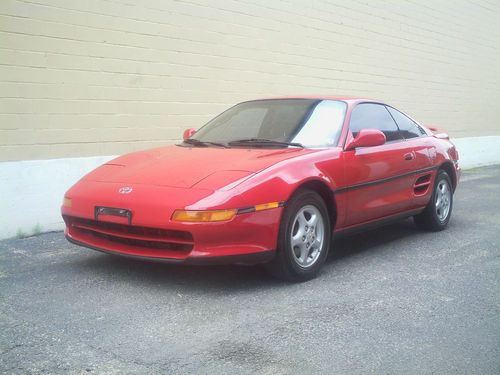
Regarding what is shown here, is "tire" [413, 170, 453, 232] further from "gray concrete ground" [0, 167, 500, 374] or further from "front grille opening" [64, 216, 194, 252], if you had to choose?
"front grille opening" [64, 216, 194, 252]

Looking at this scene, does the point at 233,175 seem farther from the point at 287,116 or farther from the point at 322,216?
the point at 287,116

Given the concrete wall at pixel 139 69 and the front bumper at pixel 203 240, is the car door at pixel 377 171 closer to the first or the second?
the front bumper at pixel 203 240

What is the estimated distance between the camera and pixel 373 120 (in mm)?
5777

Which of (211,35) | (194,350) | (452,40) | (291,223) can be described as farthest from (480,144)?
(194,350)

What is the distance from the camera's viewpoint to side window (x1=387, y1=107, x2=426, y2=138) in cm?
617

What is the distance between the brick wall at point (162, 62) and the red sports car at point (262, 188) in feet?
4.61

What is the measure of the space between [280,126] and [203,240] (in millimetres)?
1588

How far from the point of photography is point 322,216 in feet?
15.6

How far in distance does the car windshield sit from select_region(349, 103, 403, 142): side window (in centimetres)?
15

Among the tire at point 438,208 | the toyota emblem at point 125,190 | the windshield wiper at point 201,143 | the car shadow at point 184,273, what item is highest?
the windshield wiper at point 201,143

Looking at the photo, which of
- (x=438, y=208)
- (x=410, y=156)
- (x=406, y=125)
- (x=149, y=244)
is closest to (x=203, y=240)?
(x=149, y=244)

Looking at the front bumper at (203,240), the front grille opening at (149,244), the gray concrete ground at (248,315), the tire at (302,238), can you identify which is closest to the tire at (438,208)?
the gray concrete ground at (248,315)

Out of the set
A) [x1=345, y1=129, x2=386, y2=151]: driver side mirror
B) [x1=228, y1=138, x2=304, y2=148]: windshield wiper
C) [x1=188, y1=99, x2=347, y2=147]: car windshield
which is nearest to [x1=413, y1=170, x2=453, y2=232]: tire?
[x1=345, y1=129, x2=386, y2=151]: driver side mirror

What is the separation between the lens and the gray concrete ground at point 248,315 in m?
3.16
